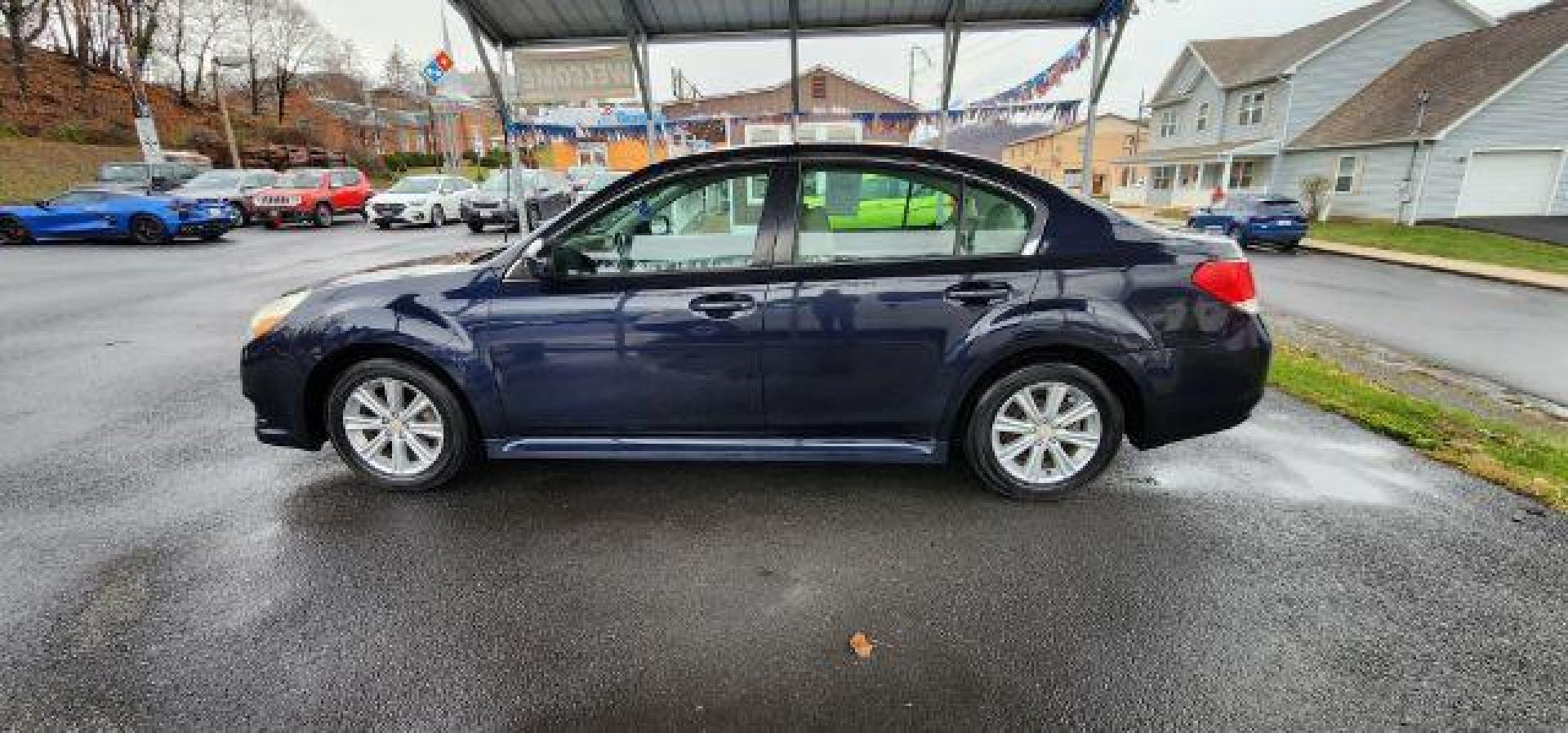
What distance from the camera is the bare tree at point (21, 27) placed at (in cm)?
3070

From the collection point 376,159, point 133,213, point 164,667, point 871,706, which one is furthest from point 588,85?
point 376,159

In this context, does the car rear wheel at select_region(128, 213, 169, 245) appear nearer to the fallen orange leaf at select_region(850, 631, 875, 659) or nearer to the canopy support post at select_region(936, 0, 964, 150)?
the canopy support post at select_region(936, 0, 964, 150)

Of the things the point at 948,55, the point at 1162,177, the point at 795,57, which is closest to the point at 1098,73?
the point at 948,55

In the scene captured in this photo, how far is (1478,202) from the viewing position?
22047 millimetres

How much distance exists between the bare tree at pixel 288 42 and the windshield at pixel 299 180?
32026mm

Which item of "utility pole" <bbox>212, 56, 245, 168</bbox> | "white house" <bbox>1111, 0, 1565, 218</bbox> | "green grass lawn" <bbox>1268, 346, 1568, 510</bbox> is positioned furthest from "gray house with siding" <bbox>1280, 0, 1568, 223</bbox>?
"utility pole" <bbox>212, 56, 245, 168</bbox>

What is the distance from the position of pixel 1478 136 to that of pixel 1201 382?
89.5 feet

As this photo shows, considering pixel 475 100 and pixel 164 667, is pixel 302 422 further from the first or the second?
pixel 475 100

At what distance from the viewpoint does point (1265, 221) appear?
56.3ft

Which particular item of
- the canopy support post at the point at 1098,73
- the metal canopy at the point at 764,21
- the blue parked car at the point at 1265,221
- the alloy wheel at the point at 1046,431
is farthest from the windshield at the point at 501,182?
the alloy wheel at the point at 1046,431

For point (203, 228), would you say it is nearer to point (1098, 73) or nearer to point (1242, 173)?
→ point (1098, 73)

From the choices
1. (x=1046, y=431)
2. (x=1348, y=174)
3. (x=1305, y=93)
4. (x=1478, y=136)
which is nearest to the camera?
(x=1046, y=431)

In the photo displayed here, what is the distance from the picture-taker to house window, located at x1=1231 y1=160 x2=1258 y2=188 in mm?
29984

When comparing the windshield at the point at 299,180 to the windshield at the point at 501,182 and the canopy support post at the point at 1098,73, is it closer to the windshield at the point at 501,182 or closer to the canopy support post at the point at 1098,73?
the windshield at the point at 501,182
